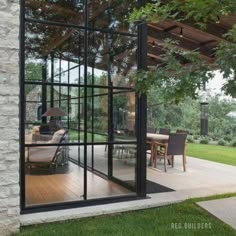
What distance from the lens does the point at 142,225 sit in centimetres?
379

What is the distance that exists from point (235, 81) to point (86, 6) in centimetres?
267

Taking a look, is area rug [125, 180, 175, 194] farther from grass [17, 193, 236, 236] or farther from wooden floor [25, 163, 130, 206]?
grass [17, 193, 236, 236]

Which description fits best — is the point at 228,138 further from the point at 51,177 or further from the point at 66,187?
the point at 66,187

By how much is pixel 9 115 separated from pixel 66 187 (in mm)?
1425

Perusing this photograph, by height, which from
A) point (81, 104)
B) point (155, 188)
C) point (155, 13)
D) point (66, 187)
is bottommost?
point (155, 188)

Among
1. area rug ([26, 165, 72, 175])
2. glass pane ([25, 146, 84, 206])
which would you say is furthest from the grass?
area rug ([26, 165, 72, 175])

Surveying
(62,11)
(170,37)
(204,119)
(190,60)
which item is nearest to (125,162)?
(62,11)

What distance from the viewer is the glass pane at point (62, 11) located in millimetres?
3980

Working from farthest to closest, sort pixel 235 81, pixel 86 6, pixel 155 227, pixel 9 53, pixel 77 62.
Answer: pixel 77 62 → pixel 86 6 → pixel 155 227 → pixel 9 53 → pixel 235 81

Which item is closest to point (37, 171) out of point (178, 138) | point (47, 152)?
point (47, 152)

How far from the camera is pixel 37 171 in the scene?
4.46 metres

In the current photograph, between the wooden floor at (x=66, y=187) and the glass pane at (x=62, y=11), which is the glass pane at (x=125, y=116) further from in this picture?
the glass pane at (x=62, y=11)

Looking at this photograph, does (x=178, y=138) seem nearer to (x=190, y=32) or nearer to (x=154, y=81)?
(x=190, y=32)

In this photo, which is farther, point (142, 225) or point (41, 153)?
point (41, 153)
